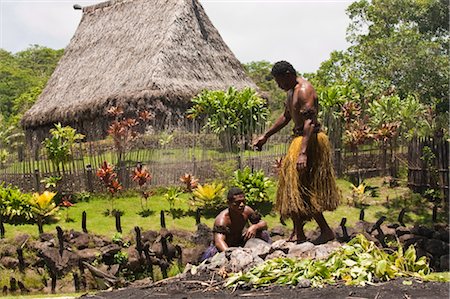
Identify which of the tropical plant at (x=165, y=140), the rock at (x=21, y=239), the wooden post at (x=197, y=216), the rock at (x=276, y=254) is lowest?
the rock at (x=21, y=239)

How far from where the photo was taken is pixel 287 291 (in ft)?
12.1

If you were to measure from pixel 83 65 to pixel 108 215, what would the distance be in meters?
11.5

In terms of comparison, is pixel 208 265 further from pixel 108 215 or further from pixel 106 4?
pixel 106 4

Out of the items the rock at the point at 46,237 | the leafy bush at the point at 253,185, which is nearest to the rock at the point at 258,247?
the rock at the point at 46,237

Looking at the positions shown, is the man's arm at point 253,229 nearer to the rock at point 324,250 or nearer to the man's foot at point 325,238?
the man's foot at point 325,238

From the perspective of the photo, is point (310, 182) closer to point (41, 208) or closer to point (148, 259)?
point (148, 259)

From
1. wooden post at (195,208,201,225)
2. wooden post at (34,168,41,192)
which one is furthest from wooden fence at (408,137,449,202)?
wooden post at (34,168,41,192)

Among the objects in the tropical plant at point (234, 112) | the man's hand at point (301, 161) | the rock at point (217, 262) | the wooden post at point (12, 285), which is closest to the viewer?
the rock at point (217, 262)

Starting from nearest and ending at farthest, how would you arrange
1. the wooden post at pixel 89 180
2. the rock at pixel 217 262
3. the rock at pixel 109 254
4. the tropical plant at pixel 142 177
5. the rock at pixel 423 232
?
the rock at pixel 217 262 < the rock at pixel 109 254 < the rock at pixel 423 232 < the tropical plant at pixel 142 177 < the wooden post at pixel 89 180

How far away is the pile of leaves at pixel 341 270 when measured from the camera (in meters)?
3.81

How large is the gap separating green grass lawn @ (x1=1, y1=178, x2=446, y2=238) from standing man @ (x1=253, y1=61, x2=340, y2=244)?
4046mm

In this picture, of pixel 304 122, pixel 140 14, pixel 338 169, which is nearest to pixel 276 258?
pixel 304 122

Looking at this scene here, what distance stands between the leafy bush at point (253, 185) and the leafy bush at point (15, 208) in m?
3.33

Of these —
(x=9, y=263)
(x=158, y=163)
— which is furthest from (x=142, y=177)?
(x=9, y=263)
